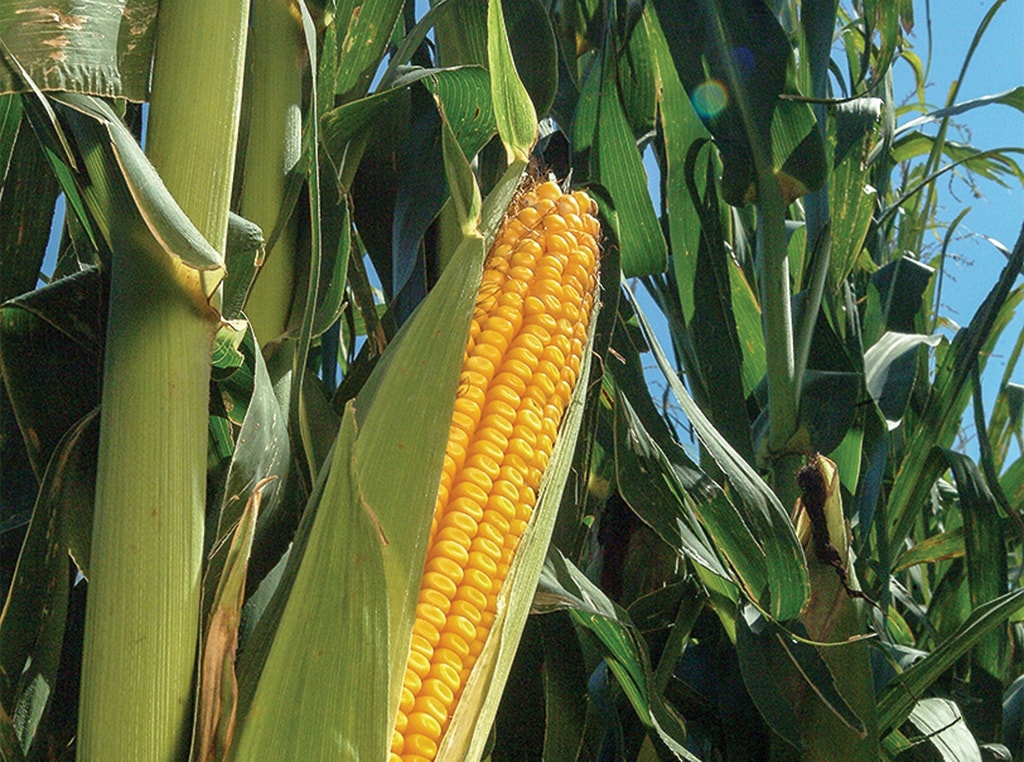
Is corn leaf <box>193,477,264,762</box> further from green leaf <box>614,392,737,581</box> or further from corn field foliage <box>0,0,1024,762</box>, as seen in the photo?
green leaf <box>614,392,737,581</box>

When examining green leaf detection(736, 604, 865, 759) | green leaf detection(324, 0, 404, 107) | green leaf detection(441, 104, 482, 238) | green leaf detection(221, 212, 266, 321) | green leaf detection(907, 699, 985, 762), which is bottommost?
green leaf detection(907, 699, 985, 762)

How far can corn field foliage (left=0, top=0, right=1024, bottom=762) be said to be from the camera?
0.45 metres

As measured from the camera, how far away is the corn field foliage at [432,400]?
450 millimetres

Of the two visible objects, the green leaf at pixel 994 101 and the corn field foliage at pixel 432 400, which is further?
the green leaf at pixel 994 101

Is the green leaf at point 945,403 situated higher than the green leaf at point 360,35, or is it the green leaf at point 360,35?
the green leaf at point 360,35

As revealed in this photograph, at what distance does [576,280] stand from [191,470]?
288mm

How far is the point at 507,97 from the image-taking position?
1.91 feet

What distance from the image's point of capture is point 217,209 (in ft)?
1.65

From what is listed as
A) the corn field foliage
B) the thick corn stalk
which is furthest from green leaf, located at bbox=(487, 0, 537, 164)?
the thick corn stalk

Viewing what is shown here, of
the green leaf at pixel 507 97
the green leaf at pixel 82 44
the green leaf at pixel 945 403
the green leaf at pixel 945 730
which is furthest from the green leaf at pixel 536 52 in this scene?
the green leaf at pixel 945 730

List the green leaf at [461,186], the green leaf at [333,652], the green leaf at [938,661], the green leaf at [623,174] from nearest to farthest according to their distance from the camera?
the green leaf at [333,652] → the green leaf at [461,186] → the green leaf at [938,661] → the green leaf at [623,174]

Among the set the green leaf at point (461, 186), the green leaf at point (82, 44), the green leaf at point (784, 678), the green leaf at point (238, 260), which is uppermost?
the green leaf at point (82, 44)

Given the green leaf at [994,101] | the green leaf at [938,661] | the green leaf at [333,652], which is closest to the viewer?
the green leaf at [333,652]

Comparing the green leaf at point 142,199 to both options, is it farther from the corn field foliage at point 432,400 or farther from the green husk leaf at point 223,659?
the green husk leaf at point 223,659
